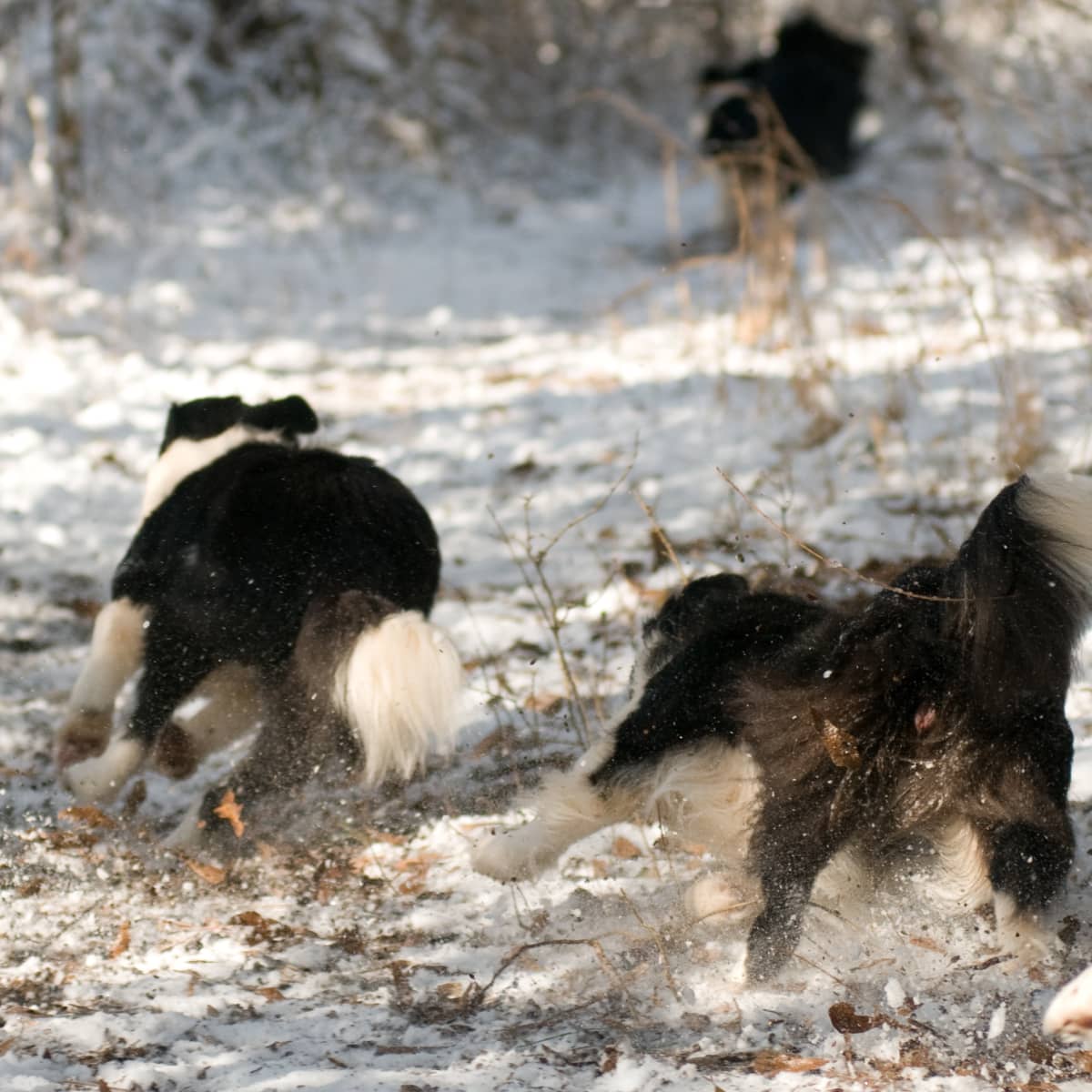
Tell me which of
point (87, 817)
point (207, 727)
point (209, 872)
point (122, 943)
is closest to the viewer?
point (122, 943)

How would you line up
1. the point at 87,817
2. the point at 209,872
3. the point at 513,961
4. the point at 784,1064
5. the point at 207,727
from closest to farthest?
the point at 784,1064 < the point at 513,961 < the point at 209,872 < the point at 87,817 < the point at 207,727

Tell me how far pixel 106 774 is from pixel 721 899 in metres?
1.85

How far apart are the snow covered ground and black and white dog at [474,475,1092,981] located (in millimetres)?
277

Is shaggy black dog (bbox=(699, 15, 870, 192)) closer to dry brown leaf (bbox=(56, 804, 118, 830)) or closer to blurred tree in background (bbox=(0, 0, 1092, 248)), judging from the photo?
blurred tree in background (bbox=(0, 0, 1092, 248))

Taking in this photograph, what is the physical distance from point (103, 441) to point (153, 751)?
11.1 ft

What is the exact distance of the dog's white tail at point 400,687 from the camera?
3299mm

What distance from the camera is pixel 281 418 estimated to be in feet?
14.0

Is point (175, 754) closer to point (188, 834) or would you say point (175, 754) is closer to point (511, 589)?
point (188, 834)

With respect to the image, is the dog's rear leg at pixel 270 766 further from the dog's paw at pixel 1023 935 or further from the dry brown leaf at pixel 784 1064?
the dog's paw at pixel 1023 935

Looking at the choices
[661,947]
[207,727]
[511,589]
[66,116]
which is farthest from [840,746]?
[66,116]

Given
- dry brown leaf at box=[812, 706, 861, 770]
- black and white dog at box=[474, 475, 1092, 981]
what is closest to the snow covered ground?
black and white dog at box=[474, 475, 1092, 981]

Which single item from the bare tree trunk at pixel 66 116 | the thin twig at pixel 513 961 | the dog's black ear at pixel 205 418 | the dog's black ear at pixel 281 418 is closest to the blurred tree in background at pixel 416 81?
the bare tree trunk at pixel 66 116

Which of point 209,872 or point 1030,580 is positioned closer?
point 1030,580

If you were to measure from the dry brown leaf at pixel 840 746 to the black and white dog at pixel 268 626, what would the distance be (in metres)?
1.06
